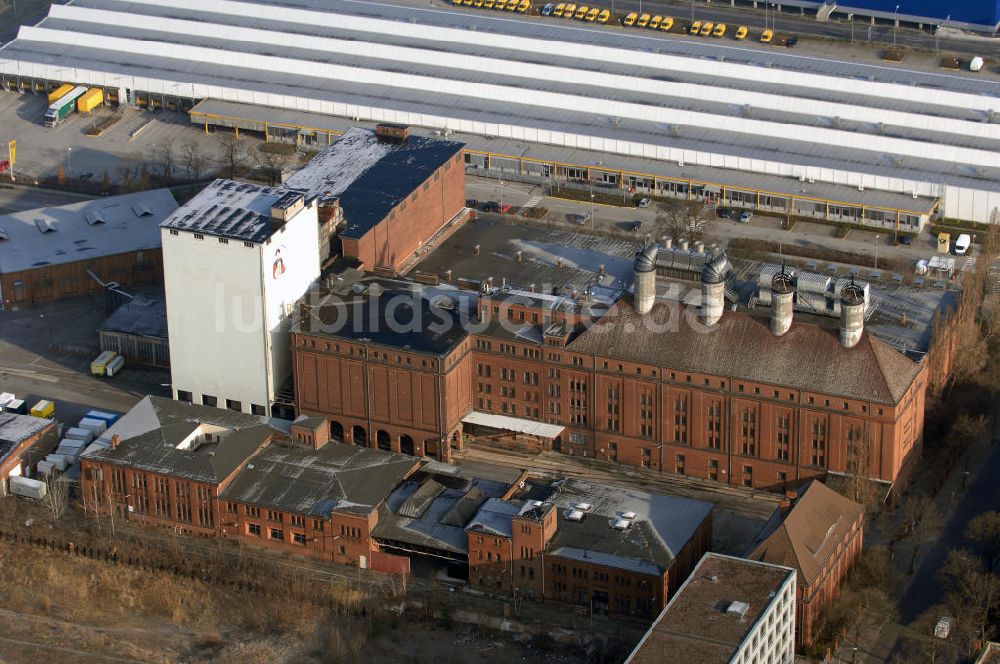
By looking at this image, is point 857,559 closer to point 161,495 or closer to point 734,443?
point 734,443

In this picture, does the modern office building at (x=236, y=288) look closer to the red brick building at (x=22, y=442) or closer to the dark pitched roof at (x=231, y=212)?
the dark pitched roof at (x=231, y=212)

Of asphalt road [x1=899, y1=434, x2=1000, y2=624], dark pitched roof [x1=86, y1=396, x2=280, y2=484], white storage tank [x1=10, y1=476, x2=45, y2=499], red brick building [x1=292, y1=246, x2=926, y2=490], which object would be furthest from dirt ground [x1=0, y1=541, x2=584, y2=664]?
asphalt road [x1=899, y1=434, x2=1000, y2=624]

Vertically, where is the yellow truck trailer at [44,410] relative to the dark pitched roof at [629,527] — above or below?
below

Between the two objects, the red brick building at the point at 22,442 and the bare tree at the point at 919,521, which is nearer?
the bare tree at the point at 919,521

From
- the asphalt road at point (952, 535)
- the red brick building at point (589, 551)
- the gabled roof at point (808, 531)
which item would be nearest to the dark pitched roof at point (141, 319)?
the red brick building at point (589, 551)

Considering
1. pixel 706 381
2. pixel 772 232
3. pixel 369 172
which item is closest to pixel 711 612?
pixel 706 381

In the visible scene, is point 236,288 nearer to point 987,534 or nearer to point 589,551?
point 589,551

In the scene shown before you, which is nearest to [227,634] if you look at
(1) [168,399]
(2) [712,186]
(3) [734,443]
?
(1) [168,399]
